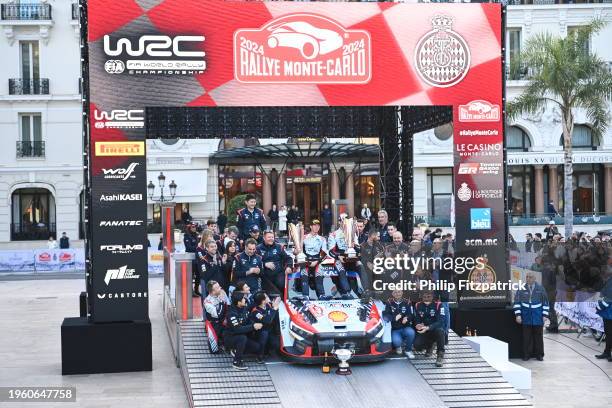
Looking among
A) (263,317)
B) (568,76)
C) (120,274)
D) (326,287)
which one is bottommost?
(263,317)

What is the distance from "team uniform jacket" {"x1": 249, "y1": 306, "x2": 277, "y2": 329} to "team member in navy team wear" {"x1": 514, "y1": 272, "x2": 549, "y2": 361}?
5.09 m

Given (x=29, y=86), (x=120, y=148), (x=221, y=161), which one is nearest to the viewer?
(x=120, y=148)

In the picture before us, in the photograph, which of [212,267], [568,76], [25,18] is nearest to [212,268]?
[212,267]

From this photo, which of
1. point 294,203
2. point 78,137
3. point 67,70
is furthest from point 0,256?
point 294,203

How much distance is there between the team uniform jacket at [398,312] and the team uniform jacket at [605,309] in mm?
4440

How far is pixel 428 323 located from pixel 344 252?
2.18 meters

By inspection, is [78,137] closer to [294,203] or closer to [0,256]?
[0,256]

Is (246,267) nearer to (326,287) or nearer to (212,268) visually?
(212,268)

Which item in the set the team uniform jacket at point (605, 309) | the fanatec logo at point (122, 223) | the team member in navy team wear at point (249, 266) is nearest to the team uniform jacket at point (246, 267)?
the team member in navy team wear at point (249, 266)

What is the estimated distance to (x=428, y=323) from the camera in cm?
1359

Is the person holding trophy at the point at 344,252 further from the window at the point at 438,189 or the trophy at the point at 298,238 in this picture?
the window at the point at 438,189

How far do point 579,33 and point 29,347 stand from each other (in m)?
23.0

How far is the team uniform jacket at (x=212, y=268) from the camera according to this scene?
15.3 meters

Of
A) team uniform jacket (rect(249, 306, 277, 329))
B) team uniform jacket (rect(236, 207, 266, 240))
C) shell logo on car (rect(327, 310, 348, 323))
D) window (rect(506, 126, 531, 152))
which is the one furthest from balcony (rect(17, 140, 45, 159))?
shell logo on car (rect(327, 310, 348, 323))
